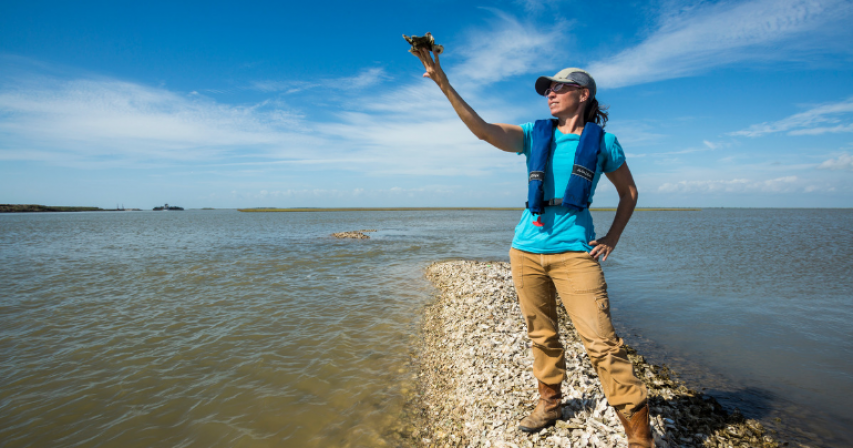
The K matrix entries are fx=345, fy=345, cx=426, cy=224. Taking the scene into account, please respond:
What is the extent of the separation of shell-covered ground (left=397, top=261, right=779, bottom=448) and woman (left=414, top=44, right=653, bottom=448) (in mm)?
1115

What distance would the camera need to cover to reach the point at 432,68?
9.55 feet

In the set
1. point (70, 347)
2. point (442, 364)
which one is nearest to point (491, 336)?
point (442, 364)

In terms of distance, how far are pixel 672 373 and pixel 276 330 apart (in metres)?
9.23

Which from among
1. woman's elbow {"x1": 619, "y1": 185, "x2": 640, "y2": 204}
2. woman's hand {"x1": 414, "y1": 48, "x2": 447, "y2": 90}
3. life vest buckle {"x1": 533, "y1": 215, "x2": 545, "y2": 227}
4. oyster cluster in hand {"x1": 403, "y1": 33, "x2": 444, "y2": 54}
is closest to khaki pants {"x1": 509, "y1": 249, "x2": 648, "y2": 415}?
life vest buckle {"x1": 533, "y1": 215, "x2": 545, "y2": 227}

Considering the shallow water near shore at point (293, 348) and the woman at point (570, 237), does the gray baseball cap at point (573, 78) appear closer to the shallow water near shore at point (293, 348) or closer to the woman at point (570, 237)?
the woman at point (570, 237)

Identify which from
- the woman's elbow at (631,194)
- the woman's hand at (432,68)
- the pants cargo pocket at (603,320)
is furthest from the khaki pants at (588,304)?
the woman's hand at (432,68)

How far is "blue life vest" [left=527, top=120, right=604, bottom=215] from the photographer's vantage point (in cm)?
305

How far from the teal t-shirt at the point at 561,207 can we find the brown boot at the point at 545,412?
5.85ft

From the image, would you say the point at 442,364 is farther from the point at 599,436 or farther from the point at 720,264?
the point at 720,264

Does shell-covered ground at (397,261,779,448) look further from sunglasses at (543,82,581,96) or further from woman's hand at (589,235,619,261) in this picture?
sunglasses at (543,82,581,96)

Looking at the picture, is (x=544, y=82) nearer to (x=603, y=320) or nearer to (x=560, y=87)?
(x=560, y=87)

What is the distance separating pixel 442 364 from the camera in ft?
23.2

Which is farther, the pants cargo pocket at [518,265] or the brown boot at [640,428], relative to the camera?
the pants cargo pocket at [518,265]

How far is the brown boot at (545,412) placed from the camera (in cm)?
397
